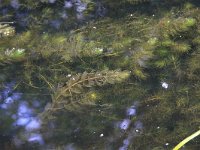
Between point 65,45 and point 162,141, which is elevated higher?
point 65,45

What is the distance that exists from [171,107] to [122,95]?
45cm

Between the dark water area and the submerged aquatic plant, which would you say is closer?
the dark water area

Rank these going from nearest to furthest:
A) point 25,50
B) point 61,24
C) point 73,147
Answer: point 73,147, point 25,50, point 61,24

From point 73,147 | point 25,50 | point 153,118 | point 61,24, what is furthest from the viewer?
point 61,24

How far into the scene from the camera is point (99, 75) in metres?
3.31

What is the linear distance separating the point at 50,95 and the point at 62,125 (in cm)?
32

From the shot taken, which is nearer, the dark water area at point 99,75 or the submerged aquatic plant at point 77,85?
the dark water area at point 99,75

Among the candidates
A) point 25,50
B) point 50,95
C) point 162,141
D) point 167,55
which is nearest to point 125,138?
point 162,141

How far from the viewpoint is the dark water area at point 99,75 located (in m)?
3.03

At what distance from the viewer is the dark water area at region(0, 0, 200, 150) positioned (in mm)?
3029

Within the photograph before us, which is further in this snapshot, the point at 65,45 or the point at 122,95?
the point at 65,45

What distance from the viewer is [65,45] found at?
354 cm

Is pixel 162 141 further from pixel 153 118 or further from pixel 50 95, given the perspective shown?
pixel 50 95

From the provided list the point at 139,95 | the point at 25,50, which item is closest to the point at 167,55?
the point at 139,95
